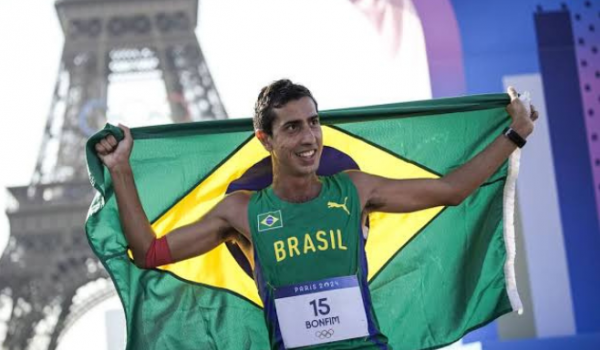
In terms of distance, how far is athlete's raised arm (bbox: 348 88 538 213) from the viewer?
2457mm

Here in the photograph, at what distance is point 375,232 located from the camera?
9.72 ft

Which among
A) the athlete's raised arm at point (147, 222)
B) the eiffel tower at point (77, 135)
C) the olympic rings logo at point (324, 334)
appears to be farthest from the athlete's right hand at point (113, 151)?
the eiffel tower at point (77, 135)

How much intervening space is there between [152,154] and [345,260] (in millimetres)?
935

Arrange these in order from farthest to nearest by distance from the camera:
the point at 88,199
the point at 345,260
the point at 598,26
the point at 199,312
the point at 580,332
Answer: the point at 88,199 → the point at 598,26 → the point at 580,332 → the point at 199,312 → the point at 345,260

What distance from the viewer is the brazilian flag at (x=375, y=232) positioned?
2.83m

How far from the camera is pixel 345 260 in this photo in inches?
88.8

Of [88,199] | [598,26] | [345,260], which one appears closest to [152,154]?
[345,260]

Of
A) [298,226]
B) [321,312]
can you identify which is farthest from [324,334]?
[298,226]

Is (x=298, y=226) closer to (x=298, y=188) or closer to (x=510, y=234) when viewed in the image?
(x=298, y=188)

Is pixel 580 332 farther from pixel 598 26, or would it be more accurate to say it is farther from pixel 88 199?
pixel 88 199

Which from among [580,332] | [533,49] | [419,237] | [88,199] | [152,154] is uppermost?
[88,199]

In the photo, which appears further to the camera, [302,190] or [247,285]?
[247,285]

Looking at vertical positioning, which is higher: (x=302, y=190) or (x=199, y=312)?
(x=302, y=190)

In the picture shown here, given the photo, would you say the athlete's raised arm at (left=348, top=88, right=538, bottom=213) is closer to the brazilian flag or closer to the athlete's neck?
the athlete's neck
